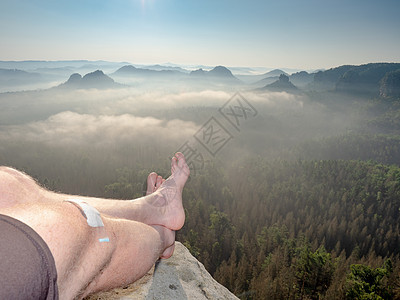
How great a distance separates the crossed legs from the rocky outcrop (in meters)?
1.06

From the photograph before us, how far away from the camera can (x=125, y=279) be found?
6.99ft

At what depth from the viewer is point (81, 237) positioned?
4.98ft

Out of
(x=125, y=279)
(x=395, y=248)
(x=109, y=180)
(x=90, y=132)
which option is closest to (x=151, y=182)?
(x=125, y=279)

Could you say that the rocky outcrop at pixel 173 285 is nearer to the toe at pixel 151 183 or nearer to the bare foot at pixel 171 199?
the bare foot at pixel 171 199

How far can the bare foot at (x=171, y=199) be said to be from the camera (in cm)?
338

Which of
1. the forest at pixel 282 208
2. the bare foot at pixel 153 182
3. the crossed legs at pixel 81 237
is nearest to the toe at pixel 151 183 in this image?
the bare foot at pixel 153 182

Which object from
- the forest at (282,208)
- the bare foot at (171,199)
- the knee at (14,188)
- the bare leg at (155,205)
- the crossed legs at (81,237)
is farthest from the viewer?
the forest at (282,208)

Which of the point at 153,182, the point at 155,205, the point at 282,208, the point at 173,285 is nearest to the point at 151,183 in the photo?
the point at 153,182

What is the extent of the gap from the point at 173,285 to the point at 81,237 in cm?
272

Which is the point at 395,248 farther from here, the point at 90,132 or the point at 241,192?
the point at 90,132

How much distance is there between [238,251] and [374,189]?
178 ft

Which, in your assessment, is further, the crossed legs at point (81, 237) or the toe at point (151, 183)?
the toe at point (151, 183)

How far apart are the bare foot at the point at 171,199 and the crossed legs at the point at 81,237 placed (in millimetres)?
413

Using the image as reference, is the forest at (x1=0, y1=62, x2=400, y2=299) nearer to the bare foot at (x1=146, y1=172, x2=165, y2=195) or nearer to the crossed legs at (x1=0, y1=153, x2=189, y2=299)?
the crossed legs at (x1=0, y1=153, x2=189, y2=299)
